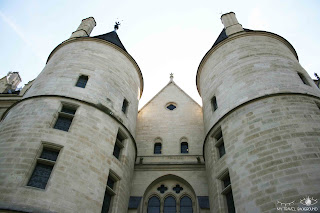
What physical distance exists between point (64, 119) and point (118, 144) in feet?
7.21

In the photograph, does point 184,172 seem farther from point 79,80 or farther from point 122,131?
point 79,80

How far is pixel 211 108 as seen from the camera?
11.1 m

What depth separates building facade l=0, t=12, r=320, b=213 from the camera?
6.81 meters

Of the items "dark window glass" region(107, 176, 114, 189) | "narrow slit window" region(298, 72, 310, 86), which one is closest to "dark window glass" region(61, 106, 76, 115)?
"dark window glass" region(107, 176, 114, 189)

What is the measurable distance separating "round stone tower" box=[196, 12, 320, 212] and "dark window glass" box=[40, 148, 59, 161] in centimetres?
515

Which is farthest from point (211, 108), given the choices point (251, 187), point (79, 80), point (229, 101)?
point (79, 80)

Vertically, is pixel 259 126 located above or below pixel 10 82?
below

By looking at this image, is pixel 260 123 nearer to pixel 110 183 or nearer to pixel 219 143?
pixel 219 143

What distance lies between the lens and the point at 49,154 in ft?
25.8

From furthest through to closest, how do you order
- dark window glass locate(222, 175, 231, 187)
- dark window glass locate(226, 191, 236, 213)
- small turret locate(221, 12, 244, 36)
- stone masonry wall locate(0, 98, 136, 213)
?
small turret locate(221, 12, 244, 36) → dark window glass locate(222, 175, 231, 187) → dark window glass locate(226, 191, 236, 213) → stone masonry wall locate(0, 98, 136, 213)

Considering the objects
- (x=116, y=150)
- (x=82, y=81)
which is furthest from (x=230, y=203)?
(x=82, y=81)

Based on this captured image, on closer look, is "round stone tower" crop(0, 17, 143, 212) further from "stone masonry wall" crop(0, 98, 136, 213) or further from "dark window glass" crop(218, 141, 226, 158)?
"dark window glass" crop(218, 141, 226, 158)

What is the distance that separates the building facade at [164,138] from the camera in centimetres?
681

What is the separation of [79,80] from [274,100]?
7.24m
